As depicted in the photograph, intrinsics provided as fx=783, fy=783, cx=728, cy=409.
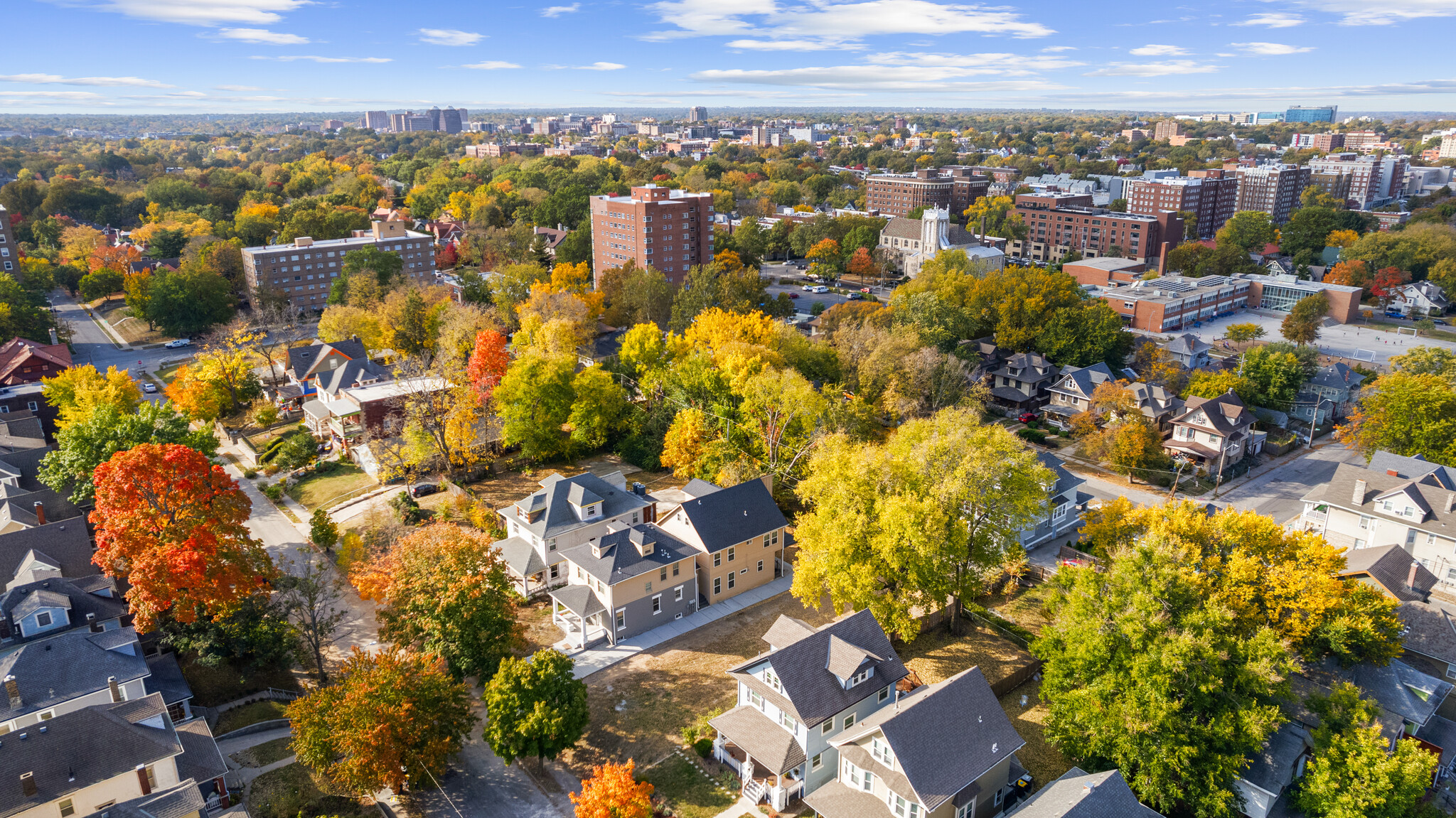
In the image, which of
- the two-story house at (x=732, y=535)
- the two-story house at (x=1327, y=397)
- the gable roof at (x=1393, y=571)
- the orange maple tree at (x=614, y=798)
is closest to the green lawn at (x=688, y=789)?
the orange maple tree at (x=614, y=798)

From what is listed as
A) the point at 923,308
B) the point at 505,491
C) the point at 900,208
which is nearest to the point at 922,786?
the point at 505,491

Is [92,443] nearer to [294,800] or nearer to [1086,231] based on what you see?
[294,800]

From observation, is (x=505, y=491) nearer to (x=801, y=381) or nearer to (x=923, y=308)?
(x=801, y=381)

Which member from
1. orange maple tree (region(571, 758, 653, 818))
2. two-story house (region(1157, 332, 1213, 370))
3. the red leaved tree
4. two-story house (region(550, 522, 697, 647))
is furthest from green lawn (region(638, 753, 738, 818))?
two-story house (region(1157, 332, 1213, 370))

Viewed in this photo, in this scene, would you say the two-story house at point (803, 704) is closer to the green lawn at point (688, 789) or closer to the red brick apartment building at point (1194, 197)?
the green lawn at point (688, 789)

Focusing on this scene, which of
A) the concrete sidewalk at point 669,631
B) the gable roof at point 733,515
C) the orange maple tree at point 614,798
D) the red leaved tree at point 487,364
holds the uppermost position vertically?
the red leaved tree at point 487,364

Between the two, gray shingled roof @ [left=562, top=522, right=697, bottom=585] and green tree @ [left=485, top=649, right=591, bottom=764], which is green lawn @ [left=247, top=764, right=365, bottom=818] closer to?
green tree @ [left=485, top=649, right=591, bottom=764]
